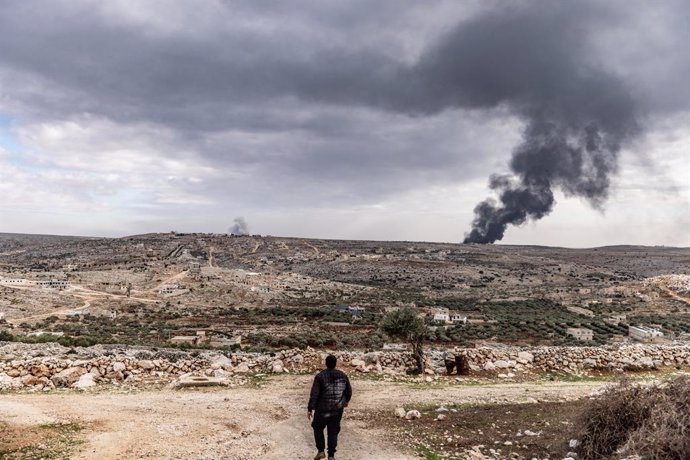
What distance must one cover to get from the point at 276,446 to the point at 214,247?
14218 centimetres

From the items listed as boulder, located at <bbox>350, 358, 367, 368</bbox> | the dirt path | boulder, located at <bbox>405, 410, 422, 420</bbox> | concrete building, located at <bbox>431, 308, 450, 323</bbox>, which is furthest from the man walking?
concrete building, located at <bbox>431, 308, 450, 323</bbox>

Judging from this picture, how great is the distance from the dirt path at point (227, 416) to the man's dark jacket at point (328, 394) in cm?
109

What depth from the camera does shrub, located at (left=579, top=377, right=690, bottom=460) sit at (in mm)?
6832

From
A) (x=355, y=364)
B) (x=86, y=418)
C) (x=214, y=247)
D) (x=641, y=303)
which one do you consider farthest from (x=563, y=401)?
(x=214, y=247)

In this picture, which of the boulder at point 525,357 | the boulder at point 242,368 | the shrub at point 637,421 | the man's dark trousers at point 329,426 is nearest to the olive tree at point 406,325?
the boulder at point 525,357

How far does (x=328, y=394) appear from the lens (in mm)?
8211

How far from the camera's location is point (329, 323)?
47.2 meters

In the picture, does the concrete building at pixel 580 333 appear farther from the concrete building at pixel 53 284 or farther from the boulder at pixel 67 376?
the concrete building at pixel 53 284

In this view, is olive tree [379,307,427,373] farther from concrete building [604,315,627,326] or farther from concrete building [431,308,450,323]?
concrete building [604,315,627,326]


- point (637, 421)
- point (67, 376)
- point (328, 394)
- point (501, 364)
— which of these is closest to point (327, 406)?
point (328, 394)

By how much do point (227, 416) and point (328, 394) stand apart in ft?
12.4

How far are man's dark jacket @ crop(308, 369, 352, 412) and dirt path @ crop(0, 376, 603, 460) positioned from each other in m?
1.09

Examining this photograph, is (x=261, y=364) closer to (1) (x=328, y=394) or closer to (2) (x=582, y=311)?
(1) (x=328, y=394)

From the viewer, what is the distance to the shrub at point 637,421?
683cm
